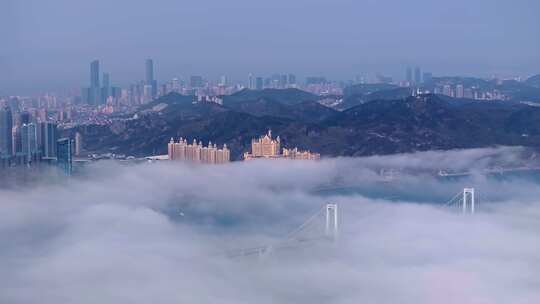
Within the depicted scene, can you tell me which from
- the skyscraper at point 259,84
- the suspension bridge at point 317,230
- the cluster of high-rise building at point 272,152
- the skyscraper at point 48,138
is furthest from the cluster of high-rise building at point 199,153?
the skyscraper at point 259,84

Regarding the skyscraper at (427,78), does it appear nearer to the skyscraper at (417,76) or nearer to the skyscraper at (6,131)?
the skyscraper at (417,76)

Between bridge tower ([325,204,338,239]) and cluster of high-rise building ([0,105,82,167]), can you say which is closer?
cluster of high-rise building ([0,105,82,167])

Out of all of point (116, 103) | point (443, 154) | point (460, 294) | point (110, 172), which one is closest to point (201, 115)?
point (116, 103)

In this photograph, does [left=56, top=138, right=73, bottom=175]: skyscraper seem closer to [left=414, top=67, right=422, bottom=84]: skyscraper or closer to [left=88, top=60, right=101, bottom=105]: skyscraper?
[left=88, top=60, right=101, bottom=105]: skyscraper

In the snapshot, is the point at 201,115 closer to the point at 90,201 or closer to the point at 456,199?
the point at 456,199

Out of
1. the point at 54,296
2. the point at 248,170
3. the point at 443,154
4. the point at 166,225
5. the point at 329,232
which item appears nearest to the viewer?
the point at 54,296

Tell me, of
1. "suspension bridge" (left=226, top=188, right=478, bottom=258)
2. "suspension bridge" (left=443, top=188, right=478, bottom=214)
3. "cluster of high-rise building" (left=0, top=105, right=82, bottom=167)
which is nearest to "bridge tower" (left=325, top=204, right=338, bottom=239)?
"suspension bridge" (left=226, top=188, right=478, bottom=258)

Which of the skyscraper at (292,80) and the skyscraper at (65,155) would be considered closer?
the skyscraper at (65,155)
